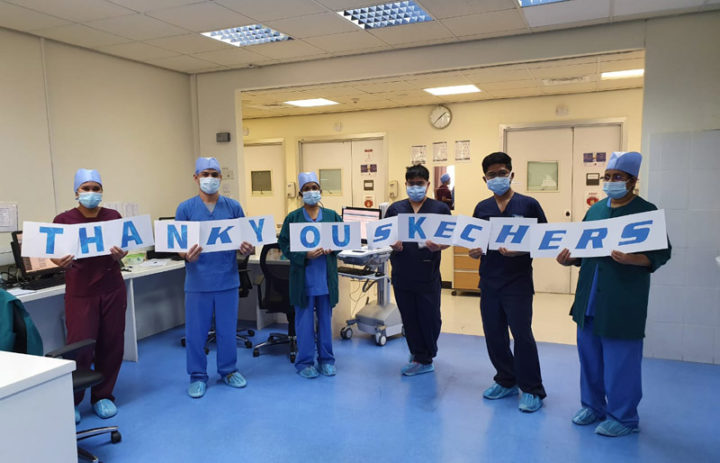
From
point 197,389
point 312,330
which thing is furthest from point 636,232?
point 197,389

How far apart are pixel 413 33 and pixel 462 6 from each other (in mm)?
702

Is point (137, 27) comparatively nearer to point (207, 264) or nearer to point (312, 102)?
point (207, 264)

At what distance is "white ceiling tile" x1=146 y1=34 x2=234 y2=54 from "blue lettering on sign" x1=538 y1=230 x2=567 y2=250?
125 inches

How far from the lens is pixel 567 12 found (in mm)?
3625

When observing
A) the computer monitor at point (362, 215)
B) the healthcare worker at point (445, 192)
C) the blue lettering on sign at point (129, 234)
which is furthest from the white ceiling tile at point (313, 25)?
the healthcare worker at point (445, 192)

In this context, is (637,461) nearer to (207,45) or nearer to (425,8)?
(425,8)

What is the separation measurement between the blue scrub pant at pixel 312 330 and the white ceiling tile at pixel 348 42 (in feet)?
7.25

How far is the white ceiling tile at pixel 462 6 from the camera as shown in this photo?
3.41m

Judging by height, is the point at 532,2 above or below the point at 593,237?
above

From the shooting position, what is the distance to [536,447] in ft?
8.59

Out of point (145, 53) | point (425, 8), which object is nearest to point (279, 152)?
point (145, 53)

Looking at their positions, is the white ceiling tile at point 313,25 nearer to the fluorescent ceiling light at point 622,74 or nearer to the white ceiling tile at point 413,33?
the white ceiling tile at point 413,33

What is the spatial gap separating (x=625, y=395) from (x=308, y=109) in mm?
5675

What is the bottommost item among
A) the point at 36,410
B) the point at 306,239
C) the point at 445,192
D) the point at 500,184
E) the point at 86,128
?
the point at 36,410
